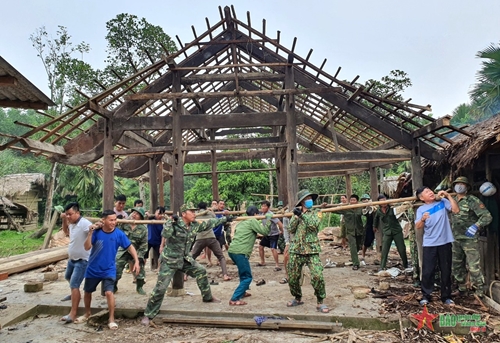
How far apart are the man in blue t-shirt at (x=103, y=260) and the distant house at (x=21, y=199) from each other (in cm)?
1999

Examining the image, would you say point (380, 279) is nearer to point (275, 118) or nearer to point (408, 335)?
point (408, 335)

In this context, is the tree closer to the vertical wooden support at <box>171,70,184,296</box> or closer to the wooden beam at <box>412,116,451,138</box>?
the wooden beam at <box>412,116,451,138</box>

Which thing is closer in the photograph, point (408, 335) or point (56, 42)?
point (408, 335)

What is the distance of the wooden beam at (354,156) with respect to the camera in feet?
26.0

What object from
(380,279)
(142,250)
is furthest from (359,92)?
(142,250)

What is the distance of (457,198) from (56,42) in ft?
70.5

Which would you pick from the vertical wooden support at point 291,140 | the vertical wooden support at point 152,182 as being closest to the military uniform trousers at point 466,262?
the vertical wooden support at point 291,140

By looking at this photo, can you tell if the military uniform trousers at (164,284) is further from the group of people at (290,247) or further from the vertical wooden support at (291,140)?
the vertical wooden support at (291,140)

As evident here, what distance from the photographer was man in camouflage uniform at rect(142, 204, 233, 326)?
5.47 meters

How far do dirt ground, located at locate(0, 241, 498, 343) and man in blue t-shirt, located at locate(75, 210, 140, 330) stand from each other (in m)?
0.40

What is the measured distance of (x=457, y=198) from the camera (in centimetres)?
590

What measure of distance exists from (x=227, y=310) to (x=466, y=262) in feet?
13.3

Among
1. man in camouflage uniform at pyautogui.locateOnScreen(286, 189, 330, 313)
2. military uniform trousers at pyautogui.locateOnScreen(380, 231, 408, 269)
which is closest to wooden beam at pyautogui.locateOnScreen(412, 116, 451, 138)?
military uniform trousers at pyautogui.locateOnScreen(380, 231, 408, 269)

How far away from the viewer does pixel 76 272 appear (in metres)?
5.68
